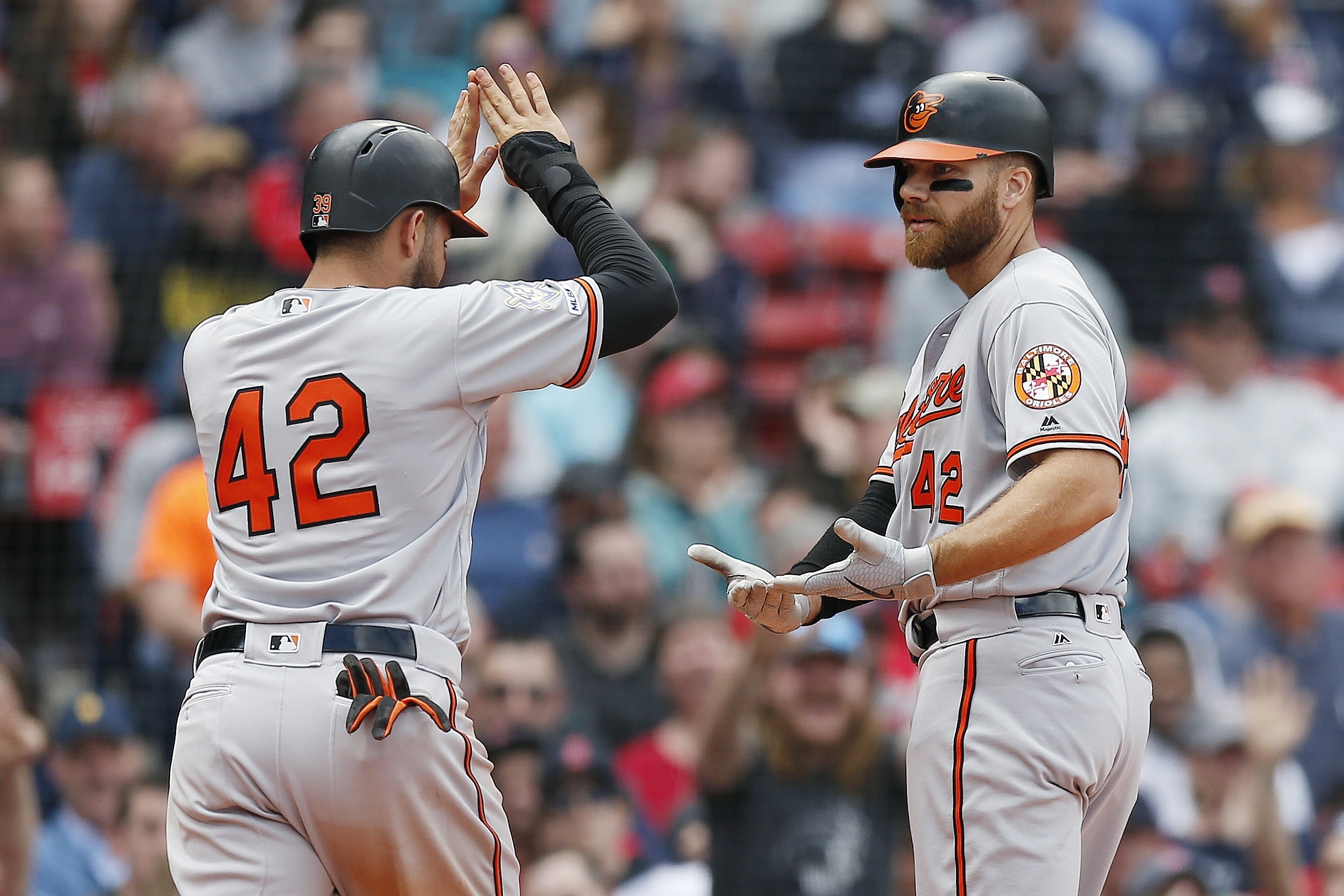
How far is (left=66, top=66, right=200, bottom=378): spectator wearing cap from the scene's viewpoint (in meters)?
7.63

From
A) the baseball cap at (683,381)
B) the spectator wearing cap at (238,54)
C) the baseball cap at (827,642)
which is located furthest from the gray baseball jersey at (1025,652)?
the spectator wearing cap at (238,54)

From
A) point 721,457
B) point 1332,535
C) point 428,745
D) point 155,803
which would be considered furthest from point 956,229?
point 1332,535

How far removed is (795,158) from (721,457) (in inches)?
87.4

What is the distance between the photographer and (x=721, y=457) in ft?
22.2

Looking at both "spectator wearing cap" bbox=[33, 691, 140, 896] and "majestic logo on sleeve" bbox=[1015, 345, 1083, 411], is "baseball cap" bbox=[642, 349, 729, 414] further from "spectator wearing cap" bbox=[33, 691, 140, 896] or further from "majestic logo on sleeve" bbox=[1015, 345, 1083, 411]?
"majestic logo on sleeve" bbox=[1015, 345, 1083, 411]

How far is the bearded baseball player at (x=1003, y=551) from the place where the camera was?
2.73 m

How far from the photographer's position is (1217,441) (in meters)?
6.86

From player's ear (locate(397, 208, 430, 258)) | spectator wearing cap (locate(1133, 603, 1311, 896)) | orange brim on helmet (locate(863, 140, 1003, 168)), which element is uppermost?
orange brim on helmet (locate(863, 140, 1003, 168))

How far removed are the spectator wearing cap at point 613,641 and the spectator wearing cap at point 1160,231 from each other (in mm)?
2953

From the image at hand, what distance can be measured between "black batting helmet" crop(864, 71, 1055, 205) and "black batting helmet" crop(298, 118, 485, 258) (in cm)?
82

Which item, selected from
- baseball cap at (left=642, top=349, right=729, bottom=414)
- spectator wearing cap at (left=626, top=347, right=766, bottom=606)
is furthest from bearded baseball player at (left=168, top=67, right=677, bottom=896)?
baseball cap at (left=642, top=349, right=729, bottom=414)

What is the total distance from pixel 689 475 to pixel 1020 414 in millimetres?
3974

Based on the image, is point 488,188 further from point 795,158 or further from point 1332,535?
→ point 1332,535

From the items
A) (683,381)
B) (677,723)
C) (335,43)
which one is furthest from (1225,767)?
(335,43)
